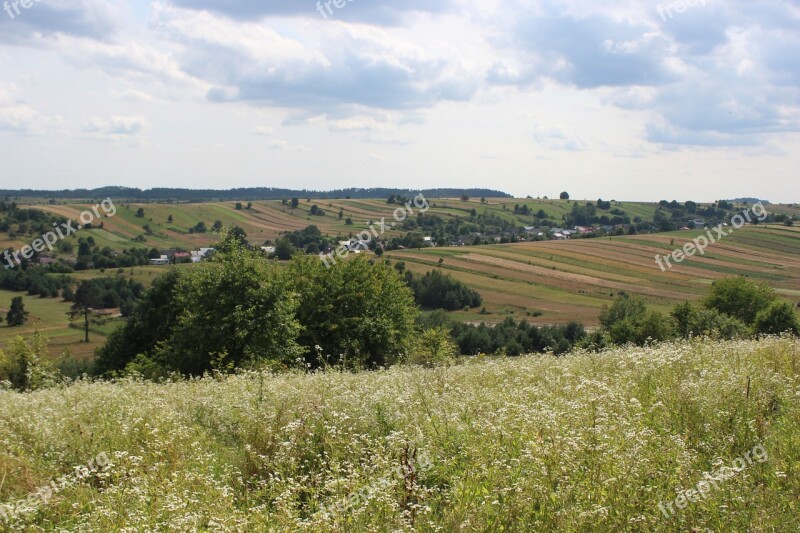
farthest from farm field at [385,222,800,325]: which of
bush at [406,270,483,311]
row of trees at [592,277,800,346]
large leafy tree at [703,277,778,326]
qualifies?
row of trees at [592,277,800,346]

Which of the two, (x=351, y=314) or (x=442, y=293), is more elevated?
(x=351, y=314)

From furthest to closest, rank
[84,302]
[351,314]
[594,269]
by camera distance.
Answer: [594,269] < [84,302] < [351,314]

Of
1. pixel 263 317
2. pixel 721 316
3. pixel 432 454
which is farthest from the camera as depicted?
pixel 721 316

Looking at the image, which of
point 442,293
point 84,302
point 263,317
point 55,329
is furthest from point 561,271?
point 263,317

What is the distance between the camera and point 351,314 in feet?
104

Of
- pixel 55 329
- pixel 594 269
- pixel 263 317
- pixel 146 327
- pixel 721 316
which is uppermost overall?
pixel 263 317

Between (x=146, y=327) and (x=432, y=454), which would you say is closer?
(x=432, y=454)

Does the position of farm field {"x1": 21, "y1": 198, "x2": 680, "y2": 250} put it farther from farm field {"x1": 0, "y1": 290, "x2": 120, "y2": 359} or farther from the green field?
farm field {"x1": 0, "y1": 290, "x2": 120, "y2": 359}

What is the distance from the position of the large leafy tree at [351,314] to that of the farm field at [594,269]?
162 feet

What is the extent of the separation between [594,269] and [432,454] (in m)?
98.8

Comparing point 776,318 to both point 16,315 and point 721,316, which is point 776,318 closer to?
point 721,316

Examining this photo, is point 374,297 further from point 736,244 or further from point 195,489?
point 736,244

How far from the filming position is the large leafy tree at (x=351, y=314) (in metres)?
30.7

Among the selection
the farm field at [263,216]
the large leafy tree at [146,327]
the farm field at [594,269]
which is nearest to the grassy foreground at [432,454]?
the large leafy tree at [146,327]
